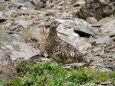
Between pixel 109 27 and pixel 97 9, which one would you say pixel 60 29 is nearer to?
pixel 109 27

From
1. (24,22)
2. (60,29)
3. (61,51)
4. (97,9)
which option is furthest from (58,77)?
(97,9)

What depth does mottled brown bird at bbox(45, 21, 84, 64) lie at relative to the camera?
11984mm

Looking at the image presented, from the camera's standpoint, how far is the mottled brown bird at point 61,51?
12.0 meters

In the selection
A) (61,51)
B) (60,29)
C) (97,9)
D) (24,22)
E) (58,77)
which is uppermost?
(97,9)

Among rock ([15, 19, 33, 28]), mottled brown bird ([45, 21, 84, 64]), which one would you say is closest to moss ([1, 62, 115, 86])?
mottled brown bird ([45, 21, 84, 64])

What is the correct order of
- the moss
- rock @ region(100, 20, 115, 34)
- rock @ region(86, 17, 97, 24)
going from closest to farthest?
the moss < rock @ region(100, 20, 115, 34) < rock @ region(86, 17, 97, 24)

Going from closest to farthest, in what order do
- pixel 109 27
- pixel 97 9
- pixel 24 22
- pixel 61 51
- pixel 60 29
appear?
pixel 61 51 < pixel 60 29 < pixel 109 27 < pixel 24 22 < pixel 97 9

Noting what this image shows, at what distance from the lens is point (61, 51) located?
12.0 meters

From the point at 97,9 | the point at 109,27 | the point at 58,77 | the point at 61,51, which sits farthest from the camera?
the point at 97,9

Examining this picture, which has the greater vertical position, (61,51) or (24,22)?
(24,22)

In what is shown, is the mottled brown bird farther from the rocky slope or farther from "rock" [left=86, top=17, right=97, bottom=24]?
"rock" [left=86, top=17, right=97, bottom=24]

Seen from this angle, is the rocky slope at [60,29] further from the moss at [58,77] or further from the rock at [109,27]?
the moss at [58,77]

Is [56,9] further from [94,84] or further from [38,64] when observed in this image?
[94,84]

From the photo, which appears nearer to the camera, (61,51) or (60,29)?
(61,51)
